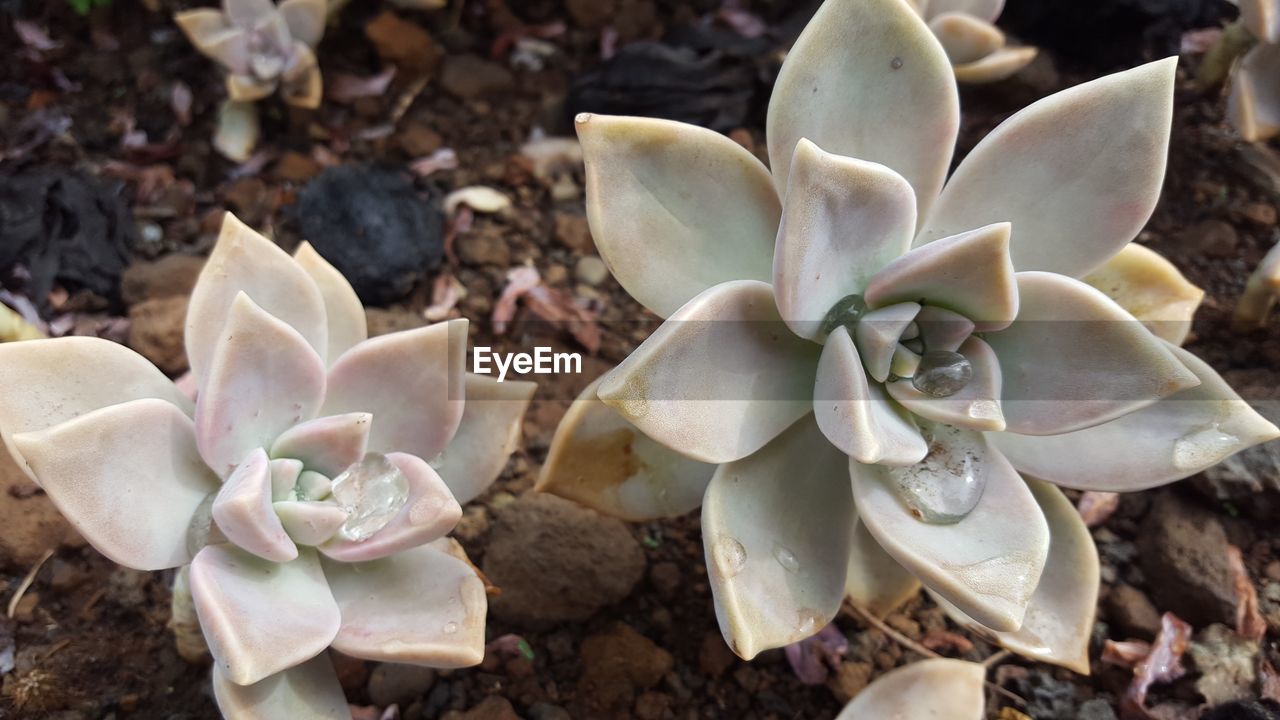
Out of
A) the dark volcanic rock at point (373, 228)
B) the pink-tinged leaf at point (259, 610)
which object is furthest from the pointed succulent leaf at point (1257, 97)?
the pink-tinged leaf at point (259, 610)

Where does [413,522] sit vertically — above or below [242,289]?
below

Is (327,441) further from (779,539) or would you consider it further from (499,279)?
(499,279)

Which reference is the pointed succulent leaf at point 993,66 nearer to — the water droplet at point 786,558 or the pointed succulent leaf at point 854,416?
the pointed succulent leaf at point 854,416

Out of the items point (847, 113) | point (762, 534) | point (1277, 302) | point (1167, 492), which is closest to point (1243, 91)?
point (1277, 302)

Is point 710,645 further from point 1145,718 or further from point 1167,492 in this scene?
point 1167,492

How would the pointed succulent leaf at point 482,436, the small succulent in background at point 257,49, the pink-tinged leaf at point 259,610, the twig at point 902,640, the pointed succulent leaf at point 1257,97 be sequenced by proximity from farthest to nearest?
the small succulent in background at point 257,49
the pointed succulent leaf at point 1257,97
the twig at point 902,640
the pointed succulent leaf at point 482,436
the pink-tinged leaf at point 259,610

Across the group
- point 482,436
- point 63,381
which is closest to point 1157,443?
point 482,436

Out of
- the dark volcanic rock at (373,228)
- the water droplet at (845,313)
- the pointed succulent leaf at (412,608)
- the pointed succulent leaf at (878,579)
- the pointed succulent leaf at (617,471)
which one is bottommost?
the pointed succulent leaf at (878,579)
